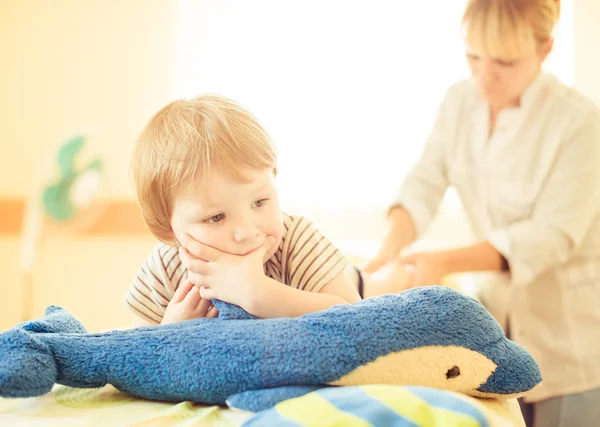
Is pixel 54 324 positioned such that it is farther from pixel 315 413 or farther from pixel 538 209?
pixel 538 209

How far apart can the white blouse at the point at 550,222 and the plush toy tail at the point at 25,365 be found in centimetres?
105

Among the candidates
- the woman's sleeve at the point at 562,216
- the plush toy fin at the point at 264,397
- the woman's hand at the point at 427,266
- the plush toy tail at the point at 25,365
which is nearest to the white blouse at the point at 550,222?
the woman's sleeve at the point at 562,216

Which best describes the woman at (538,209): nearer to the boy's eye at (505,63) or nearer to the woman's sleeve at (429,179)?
the boy's eye at (505,63)

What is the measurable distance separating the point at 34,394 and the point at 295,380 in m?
0.28

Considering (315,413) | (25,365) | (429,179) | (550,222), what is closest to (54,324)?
(25,365)

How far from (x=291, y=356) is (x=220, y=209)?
26 cm

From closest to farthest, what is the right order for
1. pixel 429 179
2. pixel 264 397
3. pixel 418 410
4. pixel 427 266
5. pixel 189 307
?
pixel 418 410 → pixel 264 397 → pixel 189 307 → pixel 427 266 → pixel 429 179

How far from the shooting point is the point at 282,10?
2488 mm

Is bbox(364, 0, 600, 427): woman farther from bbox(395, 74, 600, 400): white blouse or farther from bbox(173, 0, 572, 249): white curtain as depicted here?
bbox(173, 0, 572, 249): white curtain

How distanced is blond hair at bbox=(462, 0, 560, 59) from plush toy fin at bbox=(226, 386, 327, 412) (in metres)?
1.03

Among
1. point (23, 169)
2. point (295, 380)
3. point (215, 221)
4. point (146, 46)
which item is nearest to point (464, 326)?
point (295, 380)

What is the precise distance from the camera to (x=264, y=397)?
707 millimetres

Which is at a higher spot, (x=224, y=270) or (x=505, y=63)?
(x=505, y=63)

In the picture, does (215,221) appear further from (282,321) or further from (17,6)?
(17,6)
